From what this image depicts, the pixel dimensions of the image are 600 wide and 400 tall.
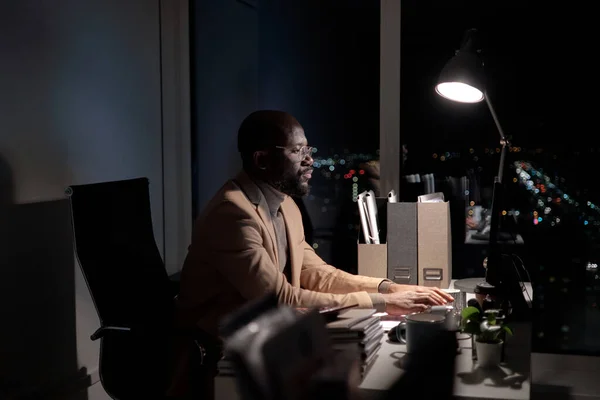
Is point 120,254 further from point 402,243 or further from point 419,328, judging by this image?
point 419,328

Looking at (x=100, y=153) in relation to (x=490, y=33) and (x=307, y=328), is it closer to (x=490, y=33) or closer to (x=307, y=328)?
(x=490, y=33)

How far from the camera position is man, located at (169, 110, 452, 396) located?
2.13 metres

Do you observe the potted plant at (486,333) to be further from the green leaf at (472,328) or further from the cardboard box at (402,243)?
the cardboard box at (402,243)

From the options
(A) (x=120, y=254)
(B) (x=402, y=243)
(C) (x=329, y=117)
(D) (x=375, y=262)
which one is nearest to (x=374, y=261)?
(D) (x=375, y=262)

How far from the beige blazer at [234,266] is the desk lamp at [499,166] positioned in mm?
370

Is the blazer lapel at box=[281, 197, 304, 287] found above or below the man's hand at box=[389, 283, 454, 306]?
above

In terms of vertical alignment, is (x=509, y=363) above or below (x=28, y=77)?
below

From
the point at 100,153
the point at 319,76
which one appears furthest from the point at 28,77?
the point at 319,76

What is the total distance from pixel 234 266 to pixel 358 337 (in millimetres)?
584

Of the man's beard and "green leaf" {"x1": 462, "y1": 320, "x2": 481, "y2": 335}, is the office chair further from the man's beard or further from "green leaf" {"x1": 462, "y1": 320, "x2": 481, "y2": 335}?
"green leaf" {"x1": 462, "y1": 320, "x2": 481, "y2": 335}

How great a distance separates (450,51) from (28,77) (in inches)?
72.8

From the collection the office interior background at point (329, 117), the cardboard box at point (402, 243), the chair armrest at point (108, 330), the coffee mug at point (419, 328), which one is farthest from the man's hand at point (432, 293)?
the office interior background at point (329, 117)

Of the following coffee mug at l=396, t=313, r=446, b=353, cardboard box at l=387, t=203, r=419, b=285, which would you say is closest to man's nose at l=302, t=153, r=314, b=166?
cardboard box at l=387, t=203, r=419, b=285

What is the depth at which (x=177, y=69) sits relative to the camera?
362cm
